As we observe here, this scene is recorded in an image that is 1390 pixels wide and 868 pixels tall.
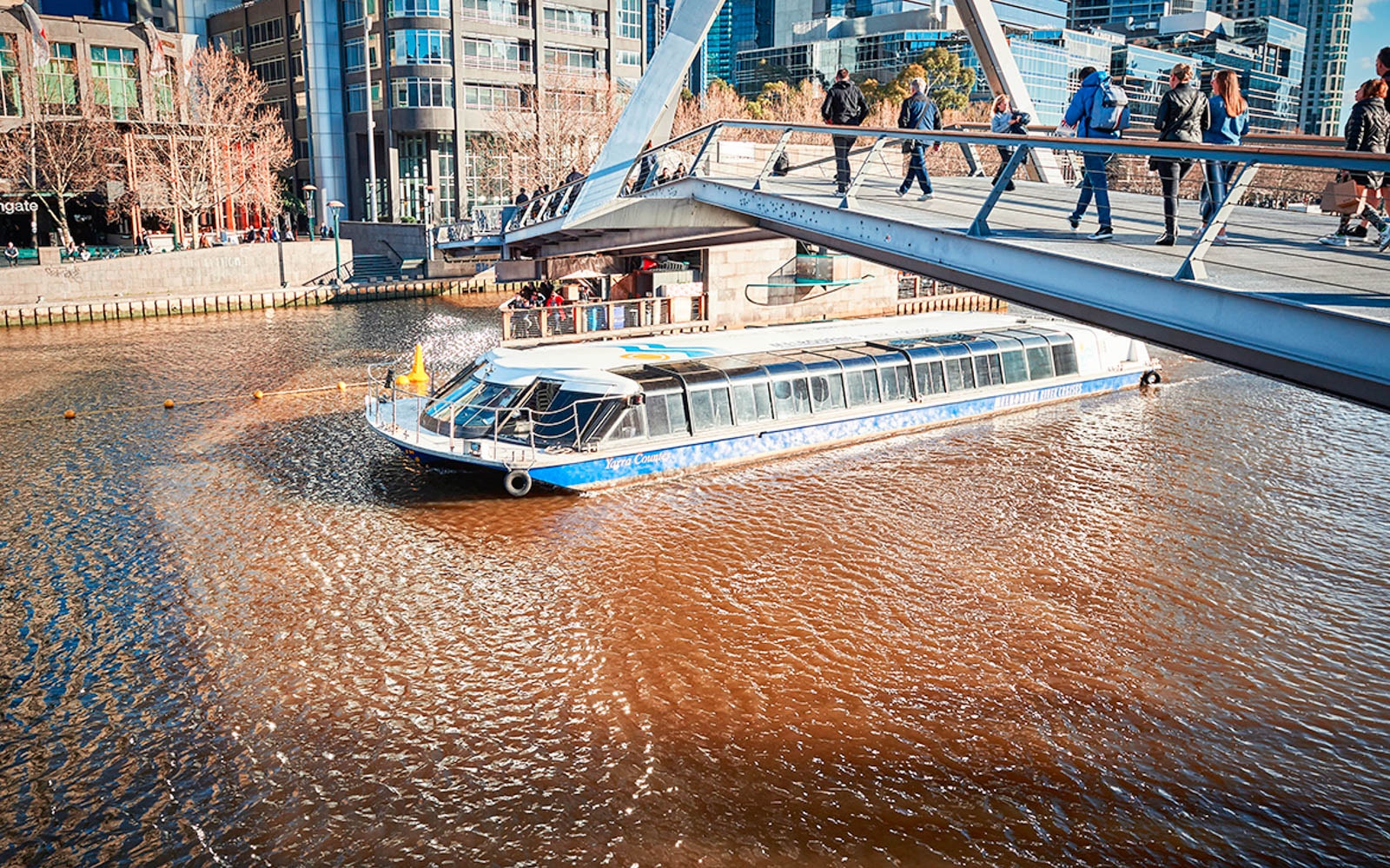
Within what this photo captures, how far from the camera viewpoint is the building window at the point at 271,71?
82.4 m

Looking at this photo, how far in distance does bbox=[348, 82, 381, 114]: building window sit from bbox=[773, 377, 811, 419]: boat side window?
58917 mm

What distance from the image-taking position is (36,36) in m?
56.1

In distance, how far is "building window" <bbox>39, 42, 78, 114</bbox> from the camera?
190 feet

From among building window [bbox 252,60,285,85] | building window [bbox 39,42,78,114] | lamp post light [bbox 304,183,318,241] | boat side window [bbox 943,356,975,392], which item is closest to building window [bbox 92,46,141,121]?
building window [bbox 39,42,78,114]

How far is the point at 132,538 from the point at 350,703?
777 centimetres

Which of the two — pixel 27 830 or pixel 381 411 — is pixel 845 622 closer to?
pixel 27 830

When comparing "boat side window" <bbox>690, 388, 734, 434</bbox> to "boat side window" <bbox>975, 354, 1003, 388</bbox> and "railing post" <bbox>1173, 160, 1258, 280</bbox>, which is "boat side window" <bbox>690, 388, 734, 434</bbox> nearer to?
"boat side window" <bbox>975, 354, 1003, 388</bbox>

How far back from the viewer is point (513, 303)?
3453 cm

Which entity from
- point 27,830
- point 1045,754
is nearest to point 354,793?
point 27,830

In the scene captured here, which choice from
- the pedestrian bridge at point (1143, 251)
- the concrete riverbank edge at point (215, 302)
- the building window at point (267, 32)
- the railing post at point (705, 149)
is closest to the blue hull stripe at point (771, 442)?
the pedestrian bridge at point (1143, 251)

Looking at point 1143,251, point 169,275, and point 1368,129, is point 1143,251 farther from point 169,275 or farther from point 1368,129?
point 169,275

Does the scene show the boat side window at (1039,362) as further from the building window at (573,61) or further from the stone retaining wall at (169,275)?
the building window at (573,61)

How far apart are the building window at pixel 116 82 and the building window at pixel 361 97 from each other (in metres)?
15.0

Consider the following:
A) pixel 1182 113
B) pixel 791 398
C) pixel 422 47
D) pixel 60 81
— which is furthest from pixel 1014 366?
pixel 60 81
